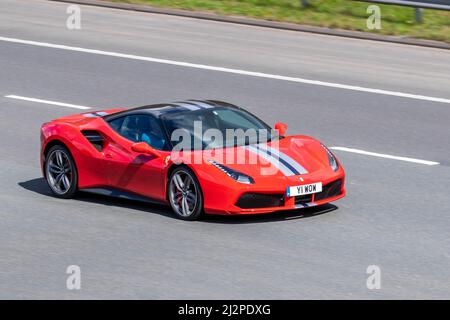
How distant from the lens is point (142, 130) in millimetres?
13734

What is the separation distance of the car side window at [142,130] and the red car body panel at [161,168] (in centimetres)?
11

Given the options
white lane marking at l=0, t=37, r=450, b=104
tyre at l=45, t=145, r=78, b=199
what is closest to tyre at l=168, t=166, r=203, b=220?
tyre at l=45, t=145, r=78, b=199

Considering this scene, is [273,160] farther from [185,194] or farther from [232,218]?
[185,194]

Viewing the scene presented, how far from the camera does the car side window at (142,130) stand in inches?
531

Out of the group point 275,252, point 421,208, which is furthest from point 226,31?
point 275,252

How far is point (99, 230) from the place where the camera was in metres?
12.7

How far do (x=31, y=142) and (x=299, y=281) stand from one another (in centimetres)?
671

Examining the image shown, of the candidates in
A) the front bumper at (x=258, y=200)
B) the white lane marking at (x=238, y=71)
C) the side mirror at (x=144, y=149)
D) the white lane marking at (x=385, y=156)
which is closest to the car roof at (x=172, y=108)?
the side mirror at (x=144, y=149)

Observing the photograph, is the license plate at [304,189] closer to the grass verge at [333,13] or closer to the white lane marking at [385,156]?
the white lane marking at [385,156]

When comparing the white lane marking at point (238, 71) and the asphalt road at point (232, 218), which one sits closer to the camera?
the asphalt road at point (232, 218)

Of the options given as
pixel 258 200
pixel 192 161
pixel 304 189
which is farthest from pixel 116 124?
pixel 304 189

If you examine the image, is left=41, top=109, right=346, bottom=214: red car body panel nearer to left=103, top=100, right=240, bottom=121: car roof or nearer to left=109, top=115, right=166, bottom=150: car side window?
left=109, top=115, right=166, bottom=150: car side window
